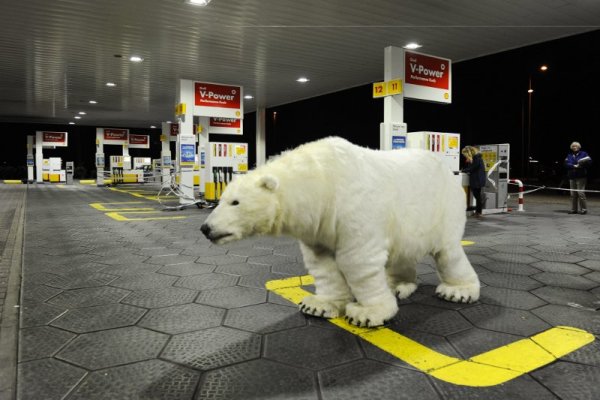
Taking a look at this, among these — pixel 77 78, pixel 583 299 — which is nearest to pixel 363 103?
pixel 77 78

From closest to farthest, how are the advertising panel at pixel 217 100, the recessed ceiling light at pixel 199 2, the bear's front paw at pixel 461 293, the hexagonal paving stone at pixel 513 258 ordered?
the bear's front paw at pixel 461 293 → the hexagonal paving stone at pixel 513 258 → the recessed ceiling light at pixel 199 2 → the advertising panel at pixel 217 100

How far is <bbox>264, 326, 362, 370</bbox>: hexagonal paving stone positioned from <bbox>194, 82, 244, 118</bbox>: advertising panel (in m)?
10.4

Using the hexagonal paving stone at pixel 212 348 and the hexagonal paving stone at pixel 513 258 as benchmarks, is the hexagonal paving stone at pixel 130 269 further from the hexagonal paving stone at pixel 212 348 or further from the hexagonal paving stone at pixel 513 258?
the hexagonal paving stone at pixel 513 258

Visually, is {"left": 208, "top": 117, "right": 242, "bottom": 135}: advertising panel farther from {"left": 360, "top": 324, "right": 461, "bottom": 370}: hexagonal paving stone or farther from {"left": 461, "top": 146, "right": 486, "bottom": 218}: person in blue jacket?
{"left": 360, "top": 324, "right": 461, "bottom": 370}: hexagonal paving stone

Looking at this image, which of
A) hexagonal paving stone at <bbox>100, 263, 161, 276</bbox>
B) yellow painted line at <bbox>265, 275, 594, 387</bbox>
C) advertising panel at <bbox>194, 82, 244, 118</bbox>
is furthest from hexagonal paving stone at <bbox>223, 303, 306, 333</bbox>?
advertising panel at <bbox>194, 82, 244, 118</bbox>

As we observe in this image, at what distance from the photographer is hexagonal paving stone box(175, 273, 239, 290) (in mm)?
3707

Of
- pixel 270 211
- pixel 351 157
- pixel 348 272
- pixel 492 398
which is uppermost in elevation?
pixel 351 157

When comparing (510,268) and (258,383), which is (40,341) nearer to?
(258,383)

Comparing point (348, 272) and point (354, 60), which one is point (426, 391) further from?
point (354, 60)

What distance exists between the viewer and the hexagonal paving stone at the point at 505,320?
2688 mm

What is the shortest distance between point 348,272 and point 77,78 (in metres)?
13.4

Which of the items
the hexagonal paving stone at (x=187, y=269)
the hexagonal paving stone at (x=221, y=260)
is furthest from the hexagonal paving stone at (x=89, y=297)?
the hexagonal paving stone at (x=221, y=260)

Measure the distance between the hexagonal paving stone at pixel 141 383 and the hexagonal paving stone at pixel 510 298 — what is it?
2293mm

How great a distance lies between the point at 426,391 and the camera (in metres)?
1.95
